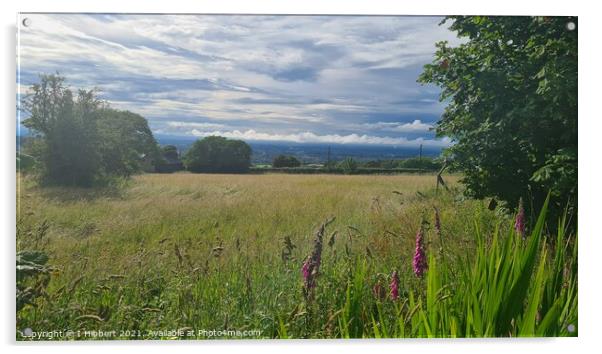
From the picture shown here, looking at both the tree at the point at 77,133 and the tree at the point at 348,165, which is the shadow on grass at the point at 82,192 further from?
the tree at the point at 348,165

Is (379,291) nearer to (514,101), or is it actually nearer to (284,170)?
(284,170)

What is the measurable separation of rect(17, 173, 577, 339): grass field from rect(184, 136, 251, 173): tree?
0.11 meters

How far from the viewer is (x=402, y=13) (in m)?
4.75

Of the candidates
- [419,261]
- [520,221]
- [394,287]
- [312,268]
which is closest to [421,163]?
[419,261]

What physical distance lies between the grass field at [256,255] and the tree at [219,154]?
0.11 meters

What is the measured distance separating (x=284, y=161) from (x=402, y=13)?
1750 millimetres

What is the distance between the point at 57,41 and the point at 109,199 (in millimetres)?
1461

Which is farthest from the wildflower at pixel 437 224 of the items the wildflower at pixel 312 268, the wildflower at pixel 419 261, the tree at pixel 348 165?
the wildflower at pixel 312 268

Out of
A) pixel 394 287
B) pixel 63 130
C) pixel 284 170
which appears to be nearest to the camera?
pixel 394 287

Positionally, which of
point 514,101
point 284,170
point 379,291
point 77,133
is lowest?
point 379,291

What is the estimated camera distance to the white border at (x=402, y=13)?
4.53 m

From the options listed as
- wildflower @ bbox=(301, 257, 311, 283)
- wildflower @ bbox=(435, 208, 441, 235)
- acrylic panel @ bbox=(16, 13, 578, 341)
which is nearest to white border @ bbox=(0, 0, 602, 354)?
acrylic panel @ bbox=(16, 13, 578, 341)
